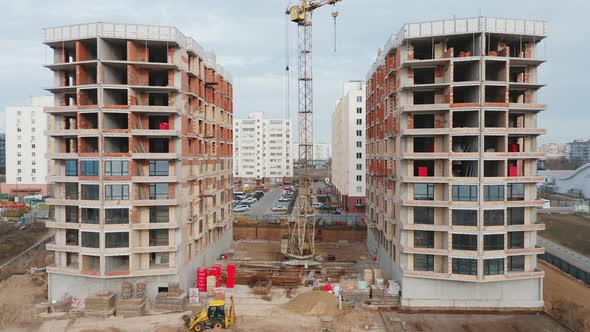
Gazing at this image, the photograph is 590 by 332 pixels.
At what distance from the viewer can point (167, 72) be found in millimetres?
34969

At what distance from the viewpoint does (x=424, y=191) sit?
32.9 metres

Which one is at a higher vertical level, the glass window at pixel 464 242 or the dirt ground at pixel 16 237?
the glass window at pixel 464 242

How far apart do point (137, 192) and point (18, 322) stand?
12.9 metres

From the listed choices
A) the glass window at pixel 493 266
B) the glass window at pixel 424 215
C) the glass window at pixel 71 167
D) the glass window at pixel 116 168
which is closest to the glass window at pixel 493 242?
the glass window at pixel 493 266

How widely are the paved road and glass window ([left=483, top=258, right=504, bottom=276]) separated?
16.9m

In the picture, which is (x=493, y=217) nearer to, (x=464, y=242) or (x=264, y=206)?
(x=464, y=242)

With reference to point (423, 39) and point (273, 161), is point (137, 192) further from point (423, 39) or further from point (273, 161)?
point (273, 161)

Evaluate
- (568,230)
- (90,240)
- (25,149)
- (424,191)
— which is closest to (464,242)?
(424,191)

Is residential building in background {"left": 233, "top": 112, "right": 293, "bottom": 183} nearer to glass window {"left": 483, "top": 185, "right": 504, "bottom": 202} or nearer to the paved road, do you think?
the paved road

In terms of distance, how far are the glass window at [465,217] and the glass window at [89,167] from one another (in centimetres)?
2940

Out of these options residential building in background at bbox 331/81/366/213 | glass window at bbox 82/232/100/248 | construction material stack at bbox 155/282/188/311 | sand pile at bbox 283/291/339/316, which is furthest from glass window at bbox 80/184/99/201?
residential building in background at bbox 331/81/366/213

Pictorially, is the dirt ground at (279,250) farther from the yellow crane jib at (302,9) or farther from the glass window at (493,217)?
the yellow crane jib at (302,9)

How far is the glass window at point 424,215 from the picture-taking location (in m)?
33.0

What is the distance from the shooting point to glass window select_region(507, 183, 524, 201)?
3219 cm
